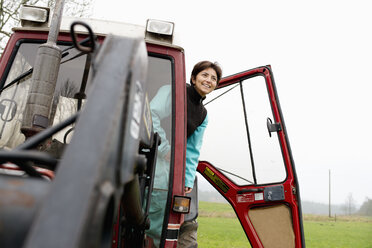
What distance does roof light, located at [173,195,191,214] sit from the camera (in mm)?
2195

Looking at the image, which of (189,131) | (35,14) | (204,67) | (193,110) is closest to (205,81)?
(204,67)

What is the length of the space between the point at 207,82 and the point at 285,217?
137 cm

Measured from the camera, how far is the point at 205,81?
299 cm

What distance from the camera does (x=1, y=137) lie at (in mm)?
2217

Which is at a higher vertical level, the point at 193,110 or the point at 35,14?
the point at 35,14

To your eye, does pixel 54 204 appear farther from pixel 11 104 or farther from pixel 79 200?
pixel 11 104

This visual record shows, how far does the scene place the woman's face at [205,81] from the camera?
2.97 metres

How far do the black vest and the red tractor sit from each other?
429mm

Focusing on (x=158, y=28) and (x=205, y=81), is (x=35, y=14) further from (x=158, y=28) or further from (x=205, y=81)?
(x=205, y=81)

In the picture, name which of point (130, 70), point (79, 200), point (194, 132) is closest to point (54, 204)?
point (79, 200)

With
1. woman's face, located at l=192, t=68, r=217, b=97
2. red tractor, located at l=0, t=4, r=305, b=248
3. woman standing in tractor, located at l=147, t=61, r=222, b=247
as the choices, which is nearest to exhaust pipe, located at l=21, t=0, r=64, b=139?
red tractor, located at l=0, t=4, r=305, b=248

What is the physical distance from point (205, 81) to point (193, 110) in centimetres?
31

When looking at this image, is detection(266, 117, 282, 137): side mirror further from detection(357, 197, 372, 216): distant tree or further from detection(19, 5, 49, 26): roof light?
detection(357, 197, 372, 216): distant tree

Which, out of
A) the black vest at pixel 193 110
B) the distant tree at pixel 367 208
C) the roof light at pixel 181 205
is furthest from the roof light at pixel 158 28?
the distant tree at pixel 367 208
